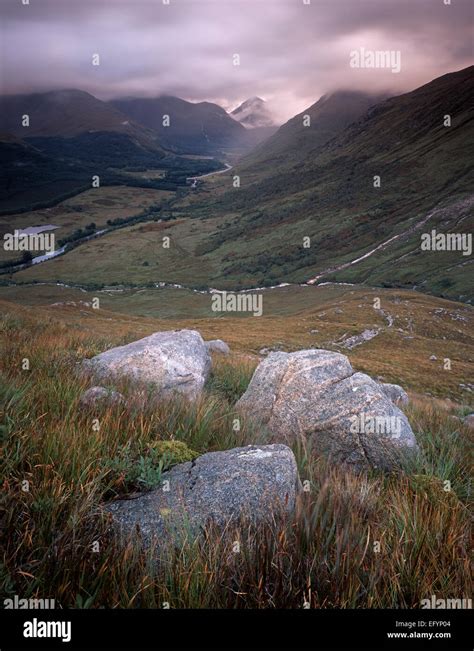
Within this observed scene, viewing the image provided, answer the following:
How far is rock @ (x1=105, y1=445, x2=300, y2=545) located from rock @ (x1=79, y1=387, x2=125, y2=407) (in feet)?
5.24

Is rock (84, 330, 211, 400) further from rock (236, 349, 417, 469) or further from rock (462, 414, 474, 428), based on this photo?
rock (462, 414, 474, 428)

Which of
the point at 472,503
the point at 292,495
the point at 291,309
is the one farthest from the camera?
the point at 291,309

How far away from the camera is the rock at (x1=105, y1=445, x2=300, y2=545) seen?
3.54 metres

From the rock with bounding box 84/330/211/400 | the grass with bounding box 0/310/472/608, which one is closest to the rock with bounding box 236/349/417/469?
the rock with bounding box 84/330/211/400

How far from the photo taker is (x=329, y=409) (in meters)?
8.93

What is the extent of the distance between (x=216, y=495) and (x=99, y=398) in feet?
7.88

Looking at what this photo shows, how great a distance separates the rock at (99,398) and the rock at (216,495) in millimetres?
1598

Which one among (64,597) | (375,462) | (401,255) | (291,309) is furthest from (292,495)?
(401,255)

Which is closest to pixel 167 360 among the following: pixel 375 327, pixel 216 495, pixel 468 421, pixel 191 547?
pixel 216 495

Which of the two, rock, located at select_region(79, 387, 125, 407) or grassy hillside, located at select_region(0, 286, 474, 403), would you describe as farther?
grassy hillside, located at select_region(0, 286, 474, 403)

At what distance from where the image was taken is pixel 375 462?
745cm

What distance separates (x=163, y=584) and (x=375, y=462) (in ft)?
18.3

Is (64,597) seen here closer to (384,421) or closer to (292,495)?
(292,495)

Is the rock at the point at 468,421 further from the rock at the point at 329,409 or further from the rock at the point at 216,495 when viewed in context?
the rock at the point at 216,495
